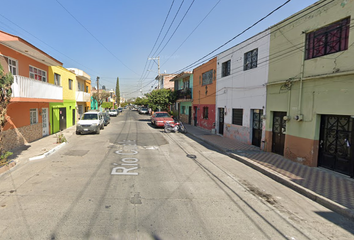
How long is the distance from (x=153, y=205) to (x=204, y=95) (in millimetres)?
15840

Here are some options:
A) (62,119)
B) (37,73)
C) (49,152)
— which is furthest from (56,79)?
(49,152)

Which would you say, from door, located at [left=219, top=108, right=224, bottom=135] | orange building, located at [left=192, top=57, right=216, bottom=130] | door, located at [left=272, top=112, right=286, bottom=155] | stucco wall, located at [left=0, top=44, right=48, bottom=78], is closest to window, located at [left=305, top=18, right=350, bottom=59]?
door, located at [left=272, top=112, right=286, bottom=155]

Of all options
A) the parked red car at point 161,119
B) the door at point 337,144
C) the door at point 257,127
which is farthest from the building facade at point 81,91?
the door at point 337,144

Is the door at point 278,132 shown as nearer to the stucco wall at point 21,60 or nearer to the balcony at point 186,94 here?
the stucco wall at point 21,60

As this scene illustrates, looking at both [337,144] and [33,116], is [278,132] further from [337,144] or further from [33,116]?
[33,116]

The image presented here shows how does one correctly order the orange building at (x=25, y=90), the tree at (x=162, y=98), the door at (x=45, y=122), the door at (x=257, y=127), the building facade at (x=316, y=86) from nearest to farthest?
1. the building facade at (x=316, y=86)
2. the orange building at (x=25, y=90)
3. the door at (x=257, y=127)
4. the door at (x=45, y=122)
5. the tree at (x=162, y=98)

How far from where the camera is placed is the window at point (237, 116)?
12930mm

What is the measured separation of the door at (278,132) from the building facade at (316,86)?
47 millimetres

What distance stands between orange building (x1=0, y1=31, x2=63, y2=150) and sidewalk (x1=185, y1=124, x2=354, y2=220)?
10167mm

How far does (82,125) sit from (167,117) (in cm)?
893

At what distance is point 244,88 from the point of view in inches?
483

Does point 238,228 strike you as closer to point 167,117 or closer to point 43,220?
point 43,220

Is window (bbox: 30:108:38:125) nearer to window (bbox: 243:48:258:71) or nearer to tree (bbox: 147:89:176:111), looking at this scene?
window (bbox: 243:48:258:71)

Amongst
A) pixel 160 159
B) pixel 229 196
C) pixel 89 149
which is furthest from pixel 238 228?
pixel 89 149
